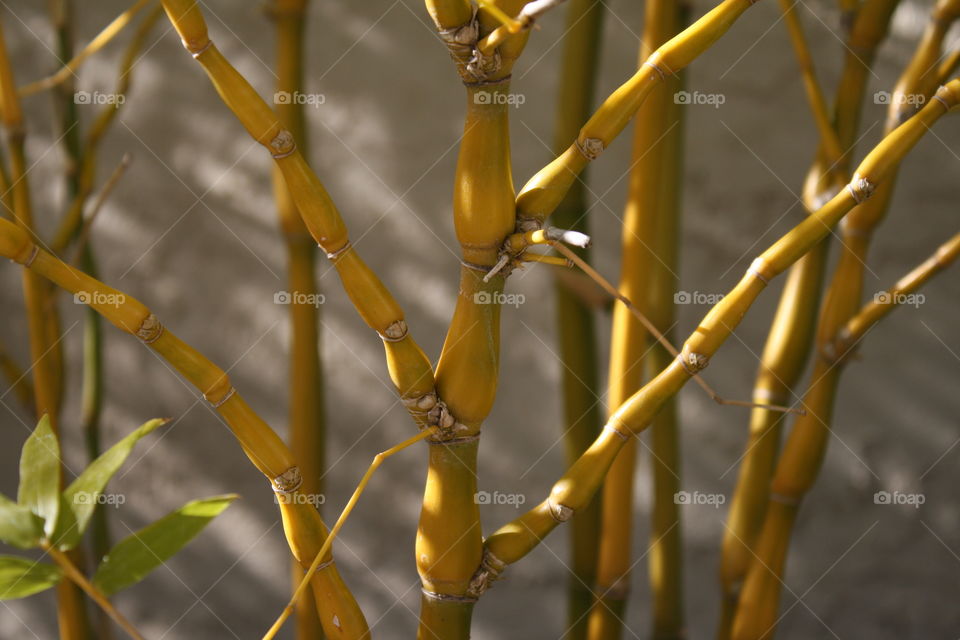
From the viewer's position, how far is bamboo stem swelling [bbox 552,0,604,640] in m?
0.56

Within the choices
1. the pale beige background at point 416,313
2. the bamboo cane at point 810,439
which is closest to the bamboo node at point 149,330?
the bamboo cane at point 810,439

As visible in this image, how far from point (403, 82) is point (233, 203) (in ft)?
0.79

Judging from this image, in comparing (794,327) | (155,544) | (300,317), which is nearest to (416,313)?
(300,317)

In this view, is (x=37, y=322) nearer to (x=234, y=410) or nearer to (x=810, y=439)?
(x=234, y=410)

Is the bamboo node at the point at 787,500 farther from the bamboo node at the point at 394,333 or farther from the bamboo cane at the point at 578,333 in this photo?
the bamboo node at the point at 394,333

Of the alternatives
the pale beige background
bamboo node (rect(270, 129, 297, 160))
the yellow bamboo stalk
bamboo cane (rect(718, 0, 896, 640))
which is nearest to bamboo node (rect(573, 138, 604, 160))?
the yellow bamboo stalk

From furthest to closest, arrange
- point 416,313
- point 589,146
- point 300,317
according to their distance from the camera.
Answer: point 416,313 → point 300,317 → point 589,146

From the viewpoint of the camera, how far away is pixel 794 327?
51 cm

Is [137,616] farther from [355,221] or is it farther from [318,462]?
[318,462]

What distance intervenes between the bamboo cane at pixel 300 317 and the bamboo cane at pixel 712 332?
0.84ft

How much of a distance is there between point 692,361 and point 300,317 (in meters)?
0.31

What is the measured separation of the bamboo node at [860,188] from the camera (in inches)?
12.7

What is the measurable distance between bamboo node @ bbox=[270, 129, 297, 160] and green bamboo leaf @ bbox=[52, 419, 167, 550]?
11cm

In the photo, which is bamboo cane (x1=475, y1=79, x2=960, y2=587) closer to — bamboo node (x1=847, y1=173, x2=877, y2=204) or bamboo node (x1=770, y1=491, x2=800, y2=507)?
bamboo node (x1=847, y1=173, x2=877, y2=204)
